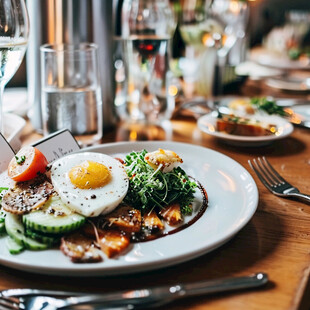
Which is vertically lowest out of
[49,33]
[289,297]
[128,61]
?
[289,297]

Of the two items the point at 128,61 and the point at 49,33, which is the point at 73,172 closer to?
the point at 49,33

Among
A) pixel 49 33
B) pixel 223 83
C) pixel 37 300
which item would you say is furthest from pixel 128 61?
pixel 37 300

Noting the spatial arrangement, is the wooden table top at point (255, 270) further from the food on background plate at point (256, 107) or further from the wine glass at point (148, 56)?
the wine glass at point (148, 56)

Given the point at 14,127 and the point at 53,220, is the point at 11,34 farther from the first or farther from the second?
the point at 53,220

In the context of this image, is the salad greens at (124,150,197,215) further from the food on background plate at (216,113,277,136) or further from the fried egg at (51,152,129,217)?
the food on background plate at (216,113,277,136)

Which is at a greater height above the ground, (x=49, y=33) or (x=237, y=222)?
(x=49, y=33)

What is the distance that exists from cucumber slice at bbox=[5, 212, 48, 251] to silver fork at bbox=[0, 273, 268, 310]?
10cm

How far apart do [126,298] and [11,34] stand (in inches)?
28.3

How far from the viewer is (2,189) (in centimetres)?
90

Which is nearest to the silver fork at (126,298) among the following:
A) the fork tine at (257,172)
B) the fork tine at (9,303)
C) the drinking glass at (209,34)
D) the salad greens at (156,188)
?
the fork tine at (9,303)

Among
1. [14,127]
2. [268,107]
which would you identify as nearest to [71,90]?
[14,127]

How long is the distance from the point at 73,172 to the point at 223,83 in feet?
4.65

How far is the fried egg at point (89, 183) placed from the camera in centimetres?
80

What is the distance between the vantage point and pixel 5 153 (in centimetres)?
109
